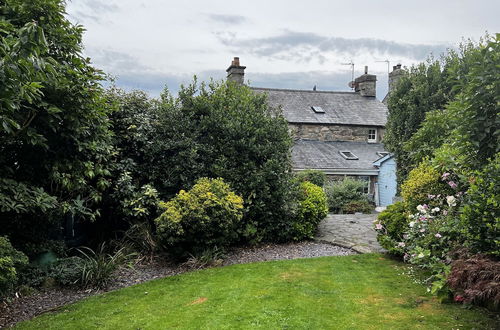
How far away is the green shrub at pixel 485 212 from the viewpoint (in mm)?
3783

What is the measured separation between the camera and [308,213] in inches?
368

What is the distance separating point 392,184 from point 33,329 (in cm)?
1827

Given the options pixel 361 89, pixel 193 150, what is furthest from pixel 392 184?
pixel 193 150

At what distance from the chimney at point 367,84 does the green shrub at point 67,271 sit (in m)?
23.9

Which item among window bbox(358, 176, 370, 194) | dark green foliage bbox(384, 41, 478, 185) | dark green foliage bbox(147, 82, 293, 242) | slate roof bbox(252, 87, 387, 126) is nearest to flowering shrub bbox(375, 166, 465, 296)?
dark green foliage bbox(147, 82, 293, 242)

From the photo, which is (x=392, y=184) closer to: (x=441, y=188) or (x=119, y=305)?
(x=441, y=188)

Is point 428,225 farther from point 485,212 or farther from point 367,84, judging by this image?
point 367,84

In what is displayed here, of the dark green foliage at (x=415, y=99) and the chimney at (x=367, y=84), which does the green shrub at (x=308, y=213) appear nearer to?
the dark green foliage at (x=415, y=99)

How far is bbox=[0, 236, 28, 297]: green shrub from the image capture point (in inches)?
173

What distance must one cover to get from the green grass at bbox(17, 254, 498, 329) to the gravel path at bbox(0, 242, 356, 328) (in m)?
0.37

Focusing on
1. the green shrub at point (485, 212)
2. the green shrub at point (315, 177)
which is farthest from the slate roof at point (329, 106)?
the green shrub at point (485, 212)

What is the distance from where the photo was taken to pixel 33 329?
4.69m

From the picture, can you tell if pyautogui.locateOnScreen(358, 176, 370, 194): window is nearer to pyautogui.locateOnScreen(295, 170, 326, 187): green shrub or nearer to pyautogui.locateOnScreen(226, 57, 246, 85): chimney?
pyautogui.locateOnScreen(295, 170, 326, 187): green shrub

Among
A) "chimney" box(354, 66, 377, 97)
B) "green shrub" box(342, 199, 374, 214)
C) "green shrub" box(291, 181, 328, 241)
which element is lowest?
"green shrub" box(342, 199, 374, 214)
